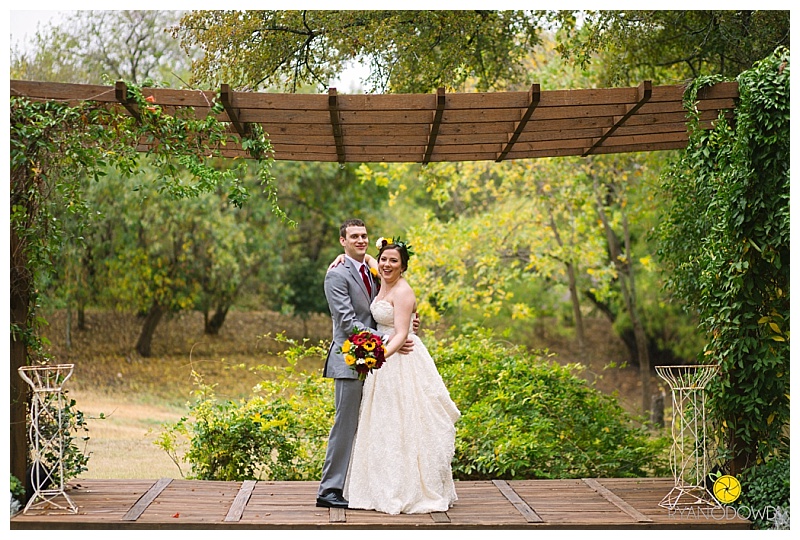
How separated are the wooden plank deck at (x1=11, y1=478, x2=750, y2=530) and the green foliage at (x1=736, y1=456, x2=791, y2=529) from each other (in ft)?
0.40

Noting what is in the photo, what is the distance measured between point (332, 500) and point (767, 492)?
99.4 inches

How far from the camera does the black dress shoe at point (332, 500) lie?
16.8 feet

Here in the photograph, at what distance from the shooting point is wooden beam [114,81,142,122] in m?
4.57

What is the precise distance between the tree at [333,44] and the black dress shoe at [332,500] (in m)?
5.03

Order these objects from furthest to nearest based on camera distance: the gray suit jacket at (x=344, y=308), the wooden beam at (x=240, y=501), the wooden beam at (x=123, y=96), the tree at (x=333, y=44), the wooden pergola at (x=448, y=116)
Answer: the tree at (x=333, y=44) → the gray suit jacket at (x=344, y=308) → the wooden beam at (x=240, y=501) → the wooden pergola at (x=448, y=116) → the wooden beam at (x=123, y=96)

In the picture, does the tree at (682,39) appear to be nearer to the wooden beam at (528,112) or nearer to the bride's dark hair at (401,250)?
the wooden beam at (528,112)

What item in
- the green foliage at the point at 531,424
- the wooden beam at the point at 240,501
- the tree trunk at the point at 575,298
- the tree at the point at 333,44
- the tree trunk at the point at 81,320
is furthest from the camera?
the tree trunk at the point at 81,320

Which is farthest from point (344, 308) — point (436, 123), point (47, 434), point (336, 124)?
point (47, 434)

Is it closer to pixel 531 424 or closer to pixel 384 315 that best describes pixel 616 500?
pixel 531 424

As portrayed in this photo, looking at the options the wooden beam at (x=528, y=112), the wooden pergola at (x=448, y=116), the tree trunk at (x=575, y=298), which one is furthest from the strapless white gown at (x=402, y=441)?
the tree trunk at (x=575, y=298)

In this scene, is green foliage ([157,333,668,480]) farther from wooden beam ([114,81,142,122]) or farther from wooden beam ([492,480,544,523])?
wooden beam ([114,81,142,122])

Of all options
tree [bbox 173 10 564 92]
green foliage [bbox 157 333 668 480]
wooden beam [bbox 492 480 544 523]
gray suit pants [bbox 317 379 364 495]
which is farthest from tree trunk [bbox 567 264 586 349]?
gray suit pants [bbox 317 379 364 495]

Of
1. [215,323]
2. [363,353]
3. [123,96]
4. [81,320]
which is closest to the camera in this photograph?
[123,96]

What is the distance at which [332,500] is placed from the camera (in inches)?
201
